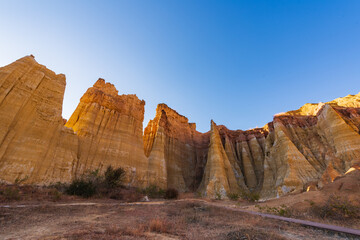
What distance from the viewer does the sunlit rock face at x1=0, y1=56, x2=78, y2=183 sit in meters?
14.9

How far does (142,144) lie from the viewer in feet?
96.9

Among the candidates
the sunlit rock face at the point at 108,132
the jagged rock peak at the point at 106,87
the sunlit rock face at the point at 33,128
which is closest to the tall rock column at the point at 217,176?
the sunlit rock face at the point at 108,132

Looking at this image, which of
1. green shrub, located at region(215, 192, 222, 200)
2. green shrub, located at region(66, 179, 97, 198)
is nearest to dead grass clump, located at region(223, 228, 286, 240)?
green shrub, located at region(66, 179, 97, 198)

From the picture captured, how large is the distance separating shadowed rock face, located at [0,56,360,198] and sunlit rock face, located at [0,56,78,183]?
74mm


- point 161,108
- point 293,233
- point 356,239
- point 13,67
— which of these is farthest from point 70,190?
point 161,108

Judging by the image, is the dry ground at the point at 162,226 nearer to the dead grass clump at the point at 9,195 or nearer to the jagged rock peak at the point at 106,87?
the dead grass clump at the point at 9,195

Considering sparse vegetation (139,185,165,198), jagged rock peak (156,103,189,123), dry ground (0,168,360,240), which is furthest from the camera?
jagged rock peak (156,103,189,123)

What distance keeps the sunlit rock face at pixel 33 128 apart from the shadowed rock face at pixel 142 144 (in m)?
0.07

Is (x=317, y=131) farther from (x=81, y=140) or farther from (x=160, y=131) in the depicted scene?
(x=81, y=140)

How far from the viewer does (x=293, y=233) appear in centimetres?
487

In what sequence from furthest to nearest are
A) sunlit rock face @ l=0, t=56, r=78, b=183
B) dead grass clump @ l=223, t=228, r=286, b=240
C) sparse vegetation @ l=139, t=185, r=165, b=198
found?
sparse vegetation @ l=139, t=185, r=165, b=198 < sunlit rock face @ l=0, t=56, r=78, b=183 < dead grass clump @ l=223, t=228, r=286, b=240

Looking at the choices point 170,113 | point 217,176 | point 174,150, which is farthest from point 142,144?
point 170,113

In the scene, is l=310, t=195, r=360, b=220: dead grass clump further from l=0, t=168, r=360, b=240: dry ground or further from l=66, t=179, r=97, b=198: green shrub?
l=66, t=179, r=97, b=198: green shrub

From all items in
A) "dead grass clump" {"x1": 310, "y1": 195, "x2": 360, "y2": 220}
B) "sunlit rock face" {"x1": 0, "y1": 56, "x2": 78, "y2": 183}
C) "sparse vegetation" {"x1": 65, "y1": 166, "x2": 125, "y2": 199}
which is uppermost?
"sunlit rock face" {"x1": 0, "y1": 56, "x2": 78, "y2": 183}
